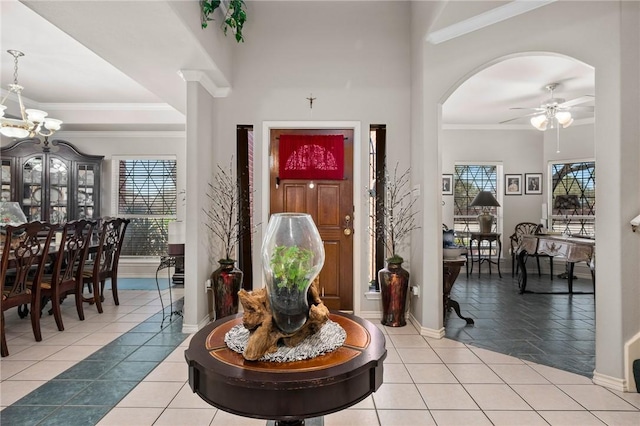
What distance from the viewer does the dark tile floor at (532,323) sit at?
2.91m

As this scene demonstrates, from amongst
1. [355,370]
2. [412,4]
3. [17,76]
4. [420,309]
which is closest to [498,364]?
[420,309]

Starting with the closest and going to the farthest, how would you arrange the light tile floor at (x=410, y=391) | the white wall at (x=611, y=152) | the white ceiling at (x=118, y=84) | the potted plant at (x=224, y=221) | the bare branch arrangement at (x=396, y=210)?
the light tile floor at (x=410, y=391) < the white wall at (x=611, y=152) < the white ceiling at (x=118, y=84) < the potted plant at (x=224, y=221) < the bare branch arrangement at (x=396, y=210)

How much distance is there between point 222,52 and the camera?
354 centimetres

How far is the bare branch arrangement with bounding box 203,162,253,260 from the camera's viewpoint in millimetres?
3824

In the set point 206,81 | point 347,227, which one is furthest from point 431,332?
point 206,81

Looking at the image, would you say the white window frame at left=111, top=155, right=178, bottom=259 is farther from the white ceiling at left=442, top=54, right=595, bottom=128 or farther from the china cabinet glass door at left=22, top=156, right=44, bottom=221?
the white ceiling at left=442, top=54, right=595, bottom=128

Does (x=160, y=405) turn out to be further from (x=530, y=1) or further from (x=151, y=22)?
(x=530, y=1)

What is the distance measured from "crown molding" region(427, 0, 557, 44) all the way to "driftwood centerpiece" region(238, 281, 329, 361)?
296cm

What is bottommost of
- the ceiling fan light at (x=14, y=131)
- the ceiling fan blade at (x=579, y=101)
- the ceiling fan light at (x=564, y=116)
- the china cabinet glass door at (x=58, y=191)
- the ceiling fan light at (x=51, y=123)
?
the china cabinet glass door at (x=58, y=191)

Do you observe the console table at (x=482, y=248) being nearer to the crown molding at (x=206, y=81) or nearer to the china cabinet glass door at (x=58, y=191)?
the crown molding at (x=206, y=81)

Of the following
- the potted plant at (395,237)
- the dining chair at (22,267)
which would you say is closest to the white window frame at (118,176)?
the dining chair at (22,267)

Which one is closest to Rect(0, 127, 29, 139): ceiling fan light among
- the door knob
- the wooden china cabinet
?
the wooden china cabinet

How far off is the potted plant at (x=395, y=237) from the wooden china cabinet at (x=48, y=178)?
5058mm

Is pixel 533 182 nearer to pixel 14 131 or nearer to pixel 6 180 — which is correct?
pixel 14 131
